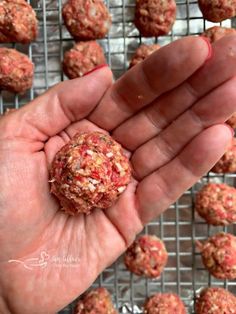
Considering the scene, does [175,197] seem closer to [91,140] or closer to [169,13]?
[91,140]

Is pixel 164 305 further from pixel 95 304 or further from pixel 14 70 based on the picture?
pixel 14 70

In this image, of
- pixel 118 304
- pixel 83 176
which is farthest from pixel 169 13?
pixel 118 304

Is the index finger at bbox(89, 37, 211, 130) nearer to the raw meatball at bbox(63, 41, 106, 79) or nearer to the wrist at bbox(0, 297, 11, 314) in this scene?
the raw meatball at bbox(63, 41, 106, 79)

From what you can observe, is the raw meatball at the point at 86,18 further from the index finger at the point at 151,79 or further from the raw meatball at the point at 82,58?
the index finger at the point at 151,79

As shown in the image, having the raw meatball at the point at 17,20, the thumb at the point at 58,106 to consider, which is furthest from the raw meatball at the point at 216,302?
the raw meatball at the point at 17,20

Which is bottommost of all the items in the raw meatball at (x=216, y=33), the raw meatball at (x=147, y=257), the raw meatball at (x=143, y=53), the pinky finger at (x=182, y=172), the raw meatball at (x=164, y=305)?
the raw meatball at (x=164, y=305)
